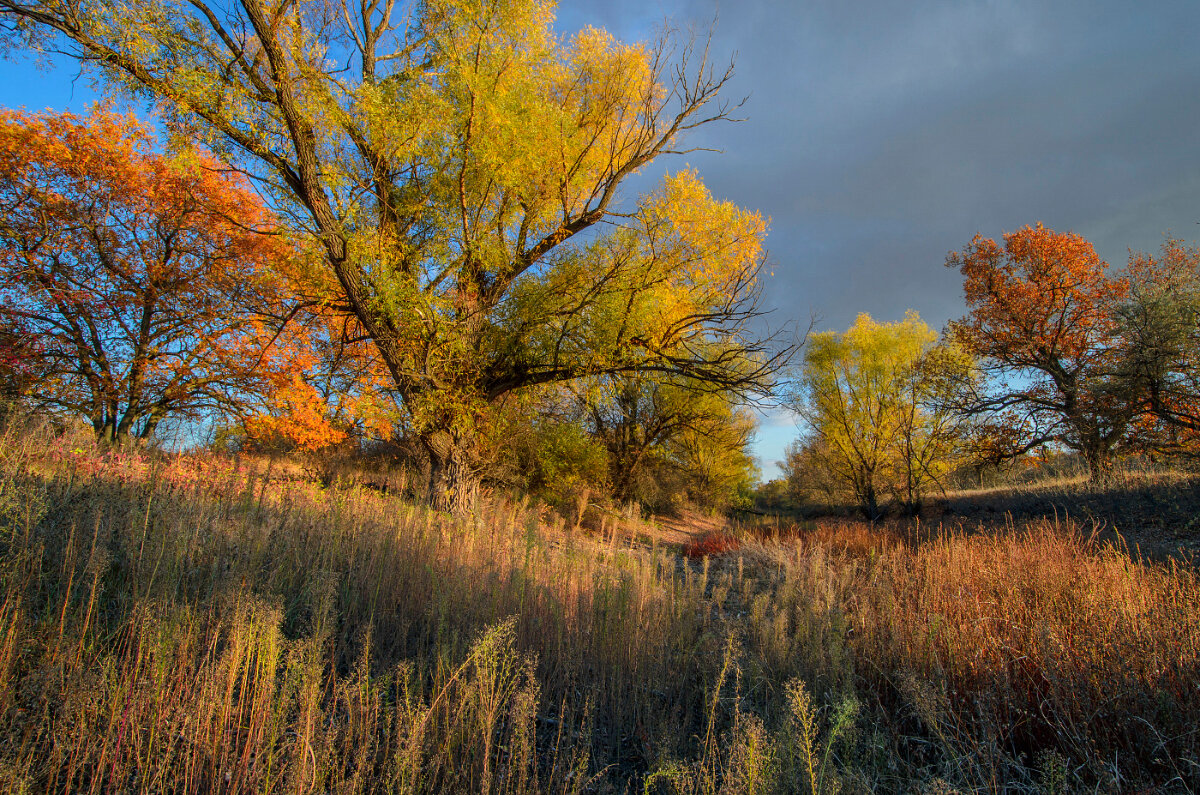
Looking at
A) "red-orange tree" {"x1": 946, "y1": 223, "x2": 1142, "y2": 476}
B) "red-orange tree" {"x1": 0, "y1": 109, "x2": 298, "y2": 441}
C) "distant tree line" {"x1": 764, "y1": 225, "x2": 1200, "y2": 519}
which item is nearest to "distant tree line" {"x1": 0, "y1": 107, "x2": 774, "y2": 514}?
"red-orange tree" {"x1": 0, "y1": 109, "x2": 298, "y2": 441}

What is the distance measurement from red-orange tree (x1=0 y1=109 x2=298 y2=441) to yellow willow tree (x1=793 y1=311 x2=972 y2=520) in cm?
1974

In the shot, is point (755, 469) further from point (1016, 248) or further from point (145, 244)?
point (145, 244)

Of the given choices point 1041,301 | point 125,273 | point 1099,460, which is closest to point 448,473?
point 125,273

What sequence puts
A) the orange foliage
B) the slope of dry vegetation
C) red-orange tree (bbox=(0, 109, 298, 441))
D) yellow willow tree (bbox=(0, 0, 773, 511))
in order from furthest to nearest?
1. the orange foliage
2. red-orange tree (bbox=(0, 109, 298, 441))
3. yellow willow tree (bbox=(0, 0, 773, 511))
4. the slope of dry vegetation

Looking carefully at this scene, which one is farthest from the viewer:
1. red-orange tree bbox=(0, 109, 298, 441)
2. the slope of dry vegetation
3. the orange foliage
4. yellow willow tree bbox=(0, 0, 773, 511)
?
the orange foliage

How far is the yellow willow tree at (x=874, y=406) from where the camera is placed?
64.0 ft

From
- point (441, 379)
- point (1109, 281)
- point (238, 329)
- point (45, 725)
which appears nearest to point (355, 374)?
point (238, 329)

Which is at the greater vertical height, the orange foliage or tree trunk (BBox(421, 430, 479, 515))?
the orange foliage

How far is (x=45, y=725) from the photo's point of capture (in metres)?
2.13

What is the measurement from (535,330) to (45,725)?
312 inches

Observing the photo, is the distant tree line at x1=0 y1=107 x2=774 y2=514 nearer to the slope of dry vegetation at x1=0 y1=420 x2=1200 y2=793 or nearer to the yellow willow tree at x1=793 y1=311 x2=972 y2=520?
the slope of dry vegetation at x1=0 y1=420 x2=1200 y2=793

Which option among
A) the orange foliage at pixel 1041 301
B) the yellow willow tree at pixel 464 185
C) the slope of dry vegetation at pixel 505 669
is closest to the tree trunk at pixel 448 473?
the yellow willow tree at pixel 464 185

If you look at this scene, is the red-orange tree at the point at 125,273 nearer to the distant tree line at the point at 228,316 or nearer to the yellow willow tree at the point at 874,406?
the distant tree line at the point at 228,316

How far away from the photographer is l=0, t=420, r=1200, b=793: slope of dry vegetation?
6.62ft
